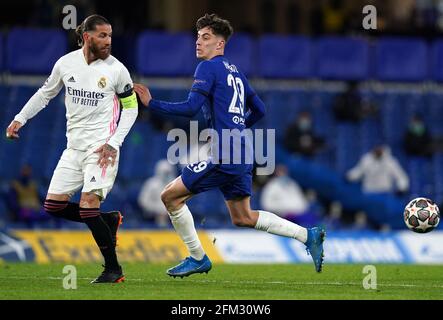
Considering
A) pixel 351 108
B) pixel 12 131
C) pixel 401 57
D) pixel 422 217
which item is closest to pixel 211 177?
pixel 12 131

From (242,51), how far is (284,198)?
4537 mm

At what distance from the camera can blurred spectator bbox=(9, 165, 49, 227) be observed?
74.9 feet

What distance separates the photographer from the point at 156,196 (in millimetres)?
23719

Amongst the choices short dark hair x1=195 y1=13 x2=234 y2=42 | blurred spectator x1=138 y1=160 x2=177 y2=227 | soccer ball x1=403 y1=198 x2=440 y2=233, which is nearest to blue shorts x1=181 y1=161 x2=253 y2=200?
short dark hair x1=195 y1=13 x2=234 y2=42

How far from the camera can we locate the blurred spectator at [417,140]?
1047 inches

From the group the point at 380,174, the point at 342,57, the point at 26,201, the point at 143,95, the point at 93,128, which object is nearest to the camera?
the point at 143,95

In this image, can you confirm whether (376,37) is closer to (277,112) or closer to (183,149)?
(277,112)

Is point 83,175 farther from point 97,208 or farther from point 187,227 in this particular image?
point 187,227

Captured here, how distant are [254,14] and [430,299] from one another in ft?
70.8

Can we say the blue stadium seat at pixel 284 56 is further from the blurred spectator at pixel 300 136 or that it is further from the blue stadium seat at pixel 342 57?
the blurred spectator at pixel 300 136

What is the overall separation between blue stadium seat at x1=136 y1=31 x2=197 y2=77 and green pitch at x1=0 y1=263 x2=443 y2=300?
41.3 feet

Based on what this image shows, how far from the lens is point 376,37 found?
1141 inches

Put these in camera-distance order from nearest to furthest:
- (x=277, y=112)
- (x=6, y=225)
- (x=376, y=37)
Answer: (x=6, y=225) → (x=277, y=112) → (x=376, y=37)

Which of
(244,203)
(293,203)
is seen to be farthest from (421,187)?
(244,203)
